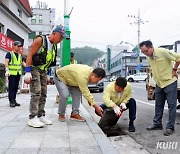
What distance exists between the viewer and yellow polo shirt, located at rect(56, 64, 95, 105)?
15.8 ft

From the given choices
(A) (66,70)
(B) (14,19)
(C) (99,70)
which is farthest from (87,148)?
(B) (14,19)

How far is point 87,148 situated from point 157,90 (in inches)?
91.9

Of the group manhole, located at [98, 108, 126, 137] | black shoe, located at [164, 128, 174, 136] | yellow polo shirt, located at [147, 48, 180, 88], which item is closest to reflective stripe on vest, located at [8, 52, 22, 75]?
manhole, located at [98, 108, 126, 137]

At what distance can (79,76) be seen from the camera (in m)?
4.88

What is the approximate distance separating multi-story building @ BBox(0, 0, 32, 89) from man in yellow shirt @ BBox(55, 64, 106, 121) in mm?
9661

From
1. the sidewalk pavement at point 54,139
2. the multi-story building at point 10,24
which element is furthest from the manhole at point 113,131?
the multi-story building at point 10,24

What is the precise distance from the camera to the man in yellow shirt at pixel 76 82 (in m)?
4.81

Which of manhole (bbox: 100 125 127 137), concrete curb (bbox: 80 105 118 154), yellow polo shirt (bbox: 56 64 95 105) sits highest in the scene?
yellow polo shirt (bbox: 56 64 95 105)

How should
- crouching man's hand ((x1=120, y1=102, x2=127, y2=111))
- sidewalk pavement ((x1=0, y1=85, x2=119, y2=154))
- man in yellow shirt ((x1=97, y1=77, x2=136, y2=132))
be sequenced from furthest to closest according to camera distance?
crouching man's hand ((x1=120, y1=102, x2=127, y2=111))
man in yellow shirt ((x1=97, y1=77, x2=136, y2=132))
sidewalk pavement ((x1=0, y1=85, x2=119, y2=154))

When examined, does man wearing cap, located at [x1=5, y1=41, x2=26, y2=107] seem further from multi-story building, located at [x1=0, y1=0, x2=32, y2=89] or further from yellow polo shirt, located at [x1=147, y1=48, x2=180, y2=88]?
multi-story building, located at [x1=0, y1=0, x2=32, y2=89]

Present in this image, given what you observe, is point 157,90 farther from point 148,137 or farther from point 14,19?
point 14,19

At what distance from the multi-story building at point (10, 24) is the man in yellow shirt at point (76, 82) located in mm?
9661

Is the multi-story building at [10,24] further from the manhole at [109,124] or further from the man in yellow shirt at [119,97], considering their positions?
the man in yellow shirt at [119,97]

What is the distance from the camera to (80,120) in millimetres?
5672
